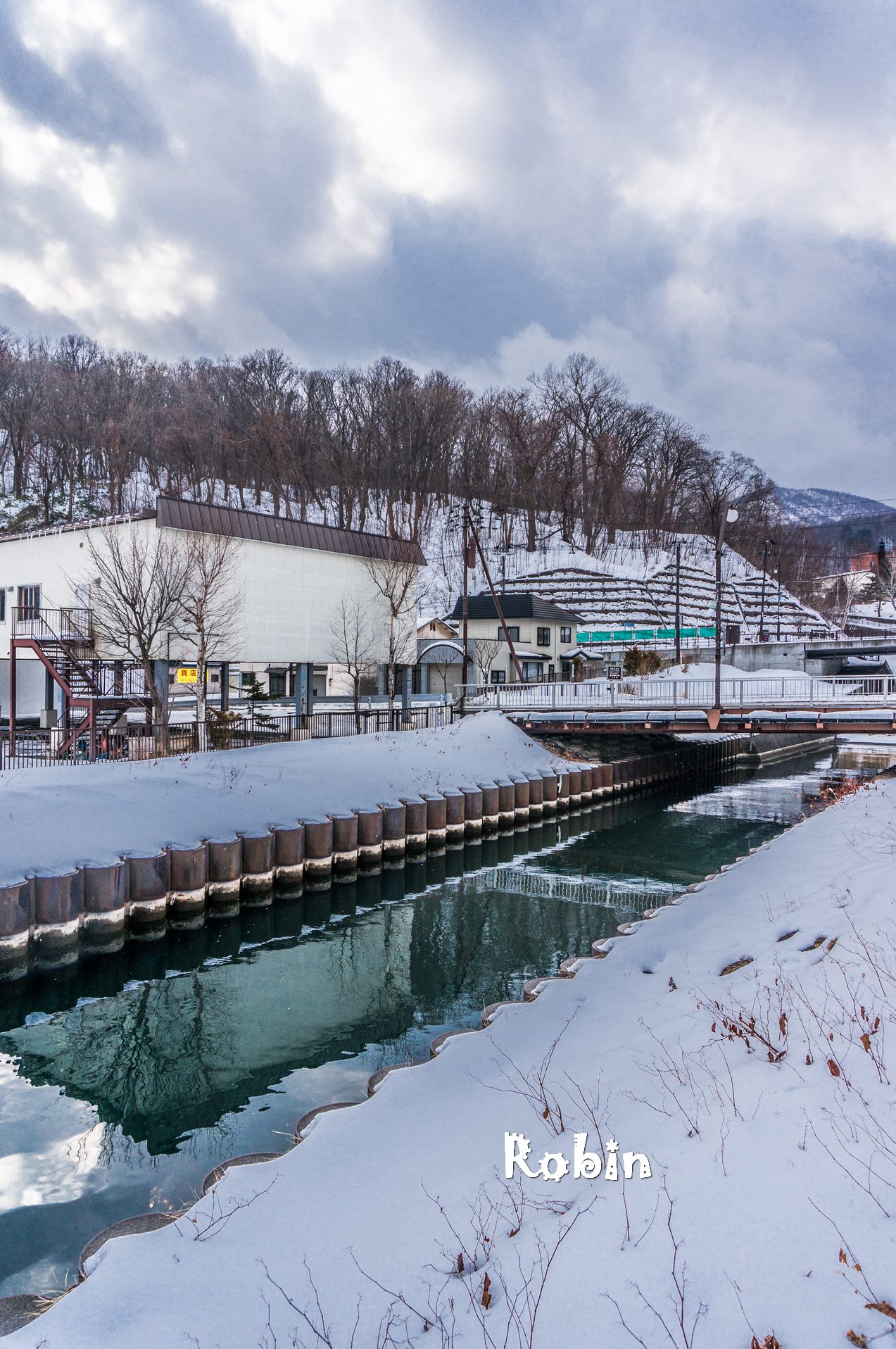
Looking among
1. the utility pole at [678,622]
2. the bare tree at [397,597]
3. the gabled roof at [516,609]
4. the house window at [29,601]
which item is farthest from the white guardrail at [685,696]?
the gabled roof at [516,609]

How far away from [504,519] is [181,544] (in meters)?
72.2

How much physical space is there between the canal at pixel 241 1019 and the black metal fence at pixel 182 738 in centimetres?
857

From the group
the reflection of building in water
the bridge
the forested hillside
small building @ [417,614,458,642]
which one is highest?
the forested hillside

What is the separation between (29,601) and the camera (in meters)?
32.3

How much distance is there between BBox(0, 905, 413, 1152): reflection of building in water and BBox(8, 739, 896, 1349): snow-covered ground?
12.7ft

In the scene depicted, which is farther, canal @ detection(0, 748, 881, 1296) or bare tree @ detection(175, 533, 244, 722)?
bare tree @ detection(175, 533, 244, 722)

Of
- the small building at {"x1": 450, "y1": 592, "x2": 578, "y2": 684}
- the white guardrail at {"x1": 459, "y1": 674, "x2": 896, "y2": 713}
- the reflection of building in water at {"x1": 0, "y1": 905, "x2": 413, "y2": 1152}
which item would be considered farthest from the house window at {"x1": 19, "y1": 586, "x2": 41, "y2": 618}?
the small building at {"x1": 450, "y1": 592, "x2": 578, "y2": 684}

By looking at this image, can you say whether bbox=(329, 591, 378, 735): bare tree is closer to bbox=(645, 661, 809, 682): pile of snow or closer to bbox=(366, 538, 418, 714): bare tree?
bbox=(366, 538, 418, 714): bare tree

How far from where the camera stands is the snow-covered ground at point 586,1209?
3.64m

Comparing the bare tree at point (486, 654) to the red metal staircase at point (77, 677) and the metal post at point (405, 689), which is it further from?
the red metal staircase at point (77, 677)

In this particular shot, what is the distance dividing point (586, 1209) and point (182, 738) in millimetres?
23510

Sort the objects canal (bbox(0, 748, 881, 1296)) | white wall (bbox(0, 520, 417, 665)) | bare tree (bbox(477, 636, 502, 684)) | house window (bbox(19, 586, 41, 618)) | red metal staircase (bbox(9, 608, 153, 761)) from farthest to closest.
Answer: bare tree (bbox(477, 636, 502, 684))
house window (bbox(19, 586, 41, 618))
white wall (bbox(0, 520, 417, 665))
red metal staircase (bbox(9, 608, 153, 761))
canal (bbox(0, 748, 881, 1296))

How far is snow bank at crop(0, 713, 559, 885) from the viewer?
1444cm

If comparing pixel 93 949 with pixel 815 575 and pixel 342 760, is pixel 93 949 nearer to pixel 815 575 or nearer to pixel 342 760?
pixel 342 760
